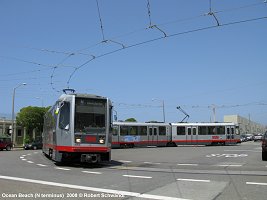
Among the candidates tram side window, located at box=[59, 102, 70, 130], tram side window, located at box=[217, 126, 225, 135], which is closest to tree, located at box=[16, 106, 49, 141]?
tram side window, located at box=[217, 126, 225, 135]

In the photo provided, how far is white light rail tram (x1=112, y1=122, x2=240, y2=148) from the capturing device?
4462 centimetres

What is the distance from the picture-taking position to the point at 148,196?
946 cm

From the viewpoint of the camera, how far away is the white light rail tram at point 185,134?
1757 inches

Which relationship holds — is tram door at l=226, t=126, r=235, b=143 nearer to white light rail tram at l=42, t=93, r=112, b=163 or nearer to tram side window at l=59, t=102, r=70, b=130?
white light rail tram at l=42, t=93, r=112, b=163


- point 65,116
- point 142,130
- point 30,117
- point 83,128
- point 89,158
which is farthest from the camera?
point 30,117

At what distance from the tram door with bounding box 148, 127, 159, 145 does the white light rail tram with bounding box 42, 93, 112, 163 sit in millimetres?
26442

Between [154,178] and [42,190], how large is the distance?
415 cm

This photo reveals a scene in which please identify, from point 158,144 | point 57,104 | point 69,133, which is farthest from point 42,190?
point 158,144

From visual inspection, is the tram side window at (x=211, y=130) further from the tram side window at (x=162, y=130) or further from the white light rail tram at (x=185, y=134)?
the tram side window at (x=162, y=130)

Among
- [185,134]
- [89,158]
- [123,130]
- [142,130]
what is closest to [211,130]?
[185,134]

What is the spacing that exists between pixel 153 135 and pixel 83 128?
27890mm

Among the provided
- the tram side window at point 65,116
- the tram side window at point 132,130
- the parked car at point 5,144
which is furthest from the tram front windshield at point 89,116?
the parked car at point 5,144

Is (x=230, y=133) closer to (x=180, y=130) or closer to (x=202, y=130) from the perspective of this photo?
(x=202, y=130)

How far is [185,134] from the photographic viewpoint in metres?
47.9
